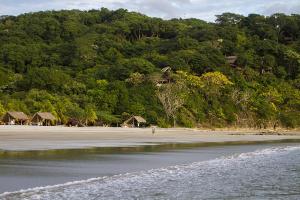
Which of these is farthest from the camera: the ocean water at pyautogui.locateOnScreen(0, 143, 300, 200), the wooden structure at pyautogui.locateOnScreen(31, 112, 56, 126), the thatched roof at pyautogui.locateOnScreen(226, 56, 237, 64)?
the thatched roof at pyautogui.locateOnScreen(226, 56, 237, 64)

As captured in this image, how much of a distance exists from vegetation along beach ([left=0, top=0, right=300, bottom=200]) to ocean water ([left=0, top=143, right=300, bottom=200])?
0.03 meters

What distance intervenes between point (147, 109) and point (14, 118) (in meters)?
16.2

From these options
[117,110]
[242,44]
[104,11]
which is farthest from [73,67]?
[104,11]

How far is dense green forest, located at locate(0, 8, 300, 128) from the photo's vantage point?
2133 inches

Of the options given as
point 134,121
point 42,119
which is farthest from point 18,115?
point 134,121

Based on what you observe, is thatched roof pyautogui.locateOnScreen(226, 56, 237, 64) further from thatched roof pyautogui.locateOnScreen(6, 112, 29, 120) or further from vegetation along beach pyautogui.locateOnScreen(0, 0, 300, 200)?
thatched roof pyautogui.locateOnScreen(6, 112, 29, 120)

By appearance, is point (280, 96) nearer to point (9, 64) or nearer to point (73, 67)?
point (73, 67)

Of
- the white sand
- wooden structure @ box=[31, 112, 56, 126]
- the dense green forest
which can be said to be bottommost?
the white sand

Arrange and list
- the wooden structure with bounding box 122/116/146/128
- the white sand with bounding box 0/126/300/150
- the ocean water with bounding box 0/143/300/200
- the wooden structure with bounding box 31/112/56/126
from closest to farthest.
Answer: the ocean water with bounding box 0/143/300/200 → the white sand with bounding box 0/126/300/150 → the wooden structure with bounding box 31/112/56/126 → the wooden structure with bounding box 122/116/146/128

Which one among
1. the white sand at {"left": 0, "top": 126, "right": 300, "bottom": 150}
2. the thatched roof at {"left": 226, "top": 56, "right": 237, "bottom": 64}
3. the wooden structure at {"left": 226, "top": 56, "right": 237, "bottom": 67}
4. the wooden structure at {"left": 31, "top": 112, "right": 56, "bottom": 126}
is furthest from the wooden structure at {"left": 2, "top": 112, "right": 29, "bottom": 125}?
the thatched roof at {"left": 226, "top": 56, "right": 237, "bottom": 64}

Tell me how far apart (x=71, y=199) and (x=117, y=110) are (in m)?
46.2

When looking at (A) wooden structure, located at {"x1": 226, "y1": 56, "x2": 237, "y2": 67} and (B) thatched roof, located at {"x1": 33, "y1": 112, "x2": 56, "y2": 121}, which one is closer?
(B) thatched roof, located at {"x1": 33, "y1": 112, "x2": 56, "y2": 121}

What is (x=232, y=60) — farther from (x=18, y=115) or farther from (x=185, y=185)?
(x=185, y=185)

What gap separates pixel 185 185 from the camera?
1034 cm
